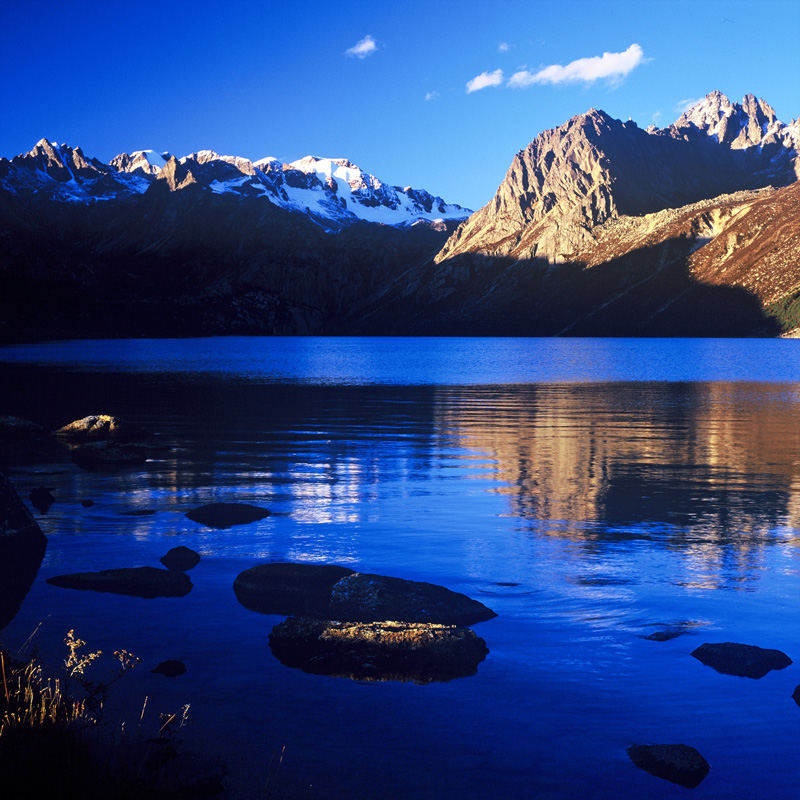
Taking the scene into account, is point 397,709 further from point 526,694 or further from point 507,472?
point 507,472

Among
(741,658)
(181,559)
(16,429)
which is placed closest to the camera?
(741,658)

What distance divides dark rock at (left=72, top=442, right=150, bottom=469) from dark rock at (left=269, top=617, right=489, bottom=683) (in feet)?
68.6

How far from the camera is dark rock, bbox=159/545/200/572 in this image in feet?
54.5

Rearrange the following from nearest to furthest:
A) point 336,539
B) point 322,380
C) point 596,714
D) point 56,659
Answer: point 596,714, point 56,659, point 336,539, point 322,380

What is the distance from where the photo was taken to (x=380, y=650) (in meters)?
11.6

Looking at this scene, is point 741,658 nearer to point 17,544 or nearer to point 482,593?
point 482,593

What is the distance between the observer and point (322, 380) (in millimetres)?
85625

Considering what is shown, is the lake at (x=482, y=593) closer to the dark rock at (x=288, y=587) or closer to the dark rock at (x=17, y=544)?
the dark rock at (x=288, y=587)

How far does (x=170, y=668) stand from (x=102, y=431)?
28.7 m

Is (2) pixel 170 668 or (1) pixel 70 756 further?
(2) pixel 170 668

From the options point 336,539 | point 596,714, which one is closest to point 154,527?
point 336,539

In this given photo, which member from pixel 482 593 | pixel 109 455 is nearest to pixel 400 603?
pixel 482 593

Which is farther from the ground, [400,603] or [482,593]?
[400,603]

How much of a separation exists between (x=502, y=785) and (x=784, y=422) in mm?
41264
